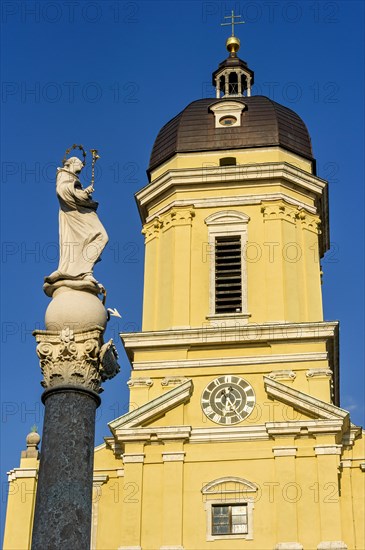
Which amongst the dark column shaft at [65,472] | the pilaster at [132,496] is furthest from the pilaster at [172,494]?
the dark column shaft at [65,472]

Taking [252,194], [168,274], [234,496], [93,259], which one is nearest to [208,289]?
[168,274]

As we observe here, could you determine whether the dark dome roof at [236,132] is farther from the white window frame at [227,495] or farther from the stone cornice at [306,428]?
the white window frame at [227,495]

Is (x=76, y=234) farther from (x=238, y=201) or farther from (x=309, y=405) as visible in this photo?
(x=238, y=201)

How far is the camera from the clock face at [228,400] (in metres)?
27.3

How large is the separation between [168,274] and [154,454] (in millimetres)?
5312

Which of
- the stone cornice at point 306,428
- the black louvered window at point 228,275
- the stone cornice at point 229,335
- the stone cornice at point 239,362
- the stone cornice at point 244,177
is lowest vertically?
the stone cornice at point 306,428

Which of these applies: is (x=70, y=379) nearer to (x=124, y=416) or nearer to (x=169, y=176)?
(x=124, y=416)

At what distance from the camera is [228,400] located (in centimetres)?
2769

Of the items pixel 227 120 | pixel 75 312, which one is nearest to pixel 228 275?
pixel 227 120

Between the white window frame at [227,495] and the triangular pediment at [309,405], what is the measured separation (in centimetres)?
227

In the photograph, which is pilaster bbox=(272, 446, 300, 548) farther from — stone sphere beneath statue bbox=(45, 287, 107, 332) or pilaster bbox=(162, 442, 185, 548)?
stone sphere beneath statue bbox=(45, 287, 107, 332)

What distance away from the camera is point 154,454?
2688 cm

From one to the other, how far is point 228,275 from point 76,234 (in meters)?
18.0

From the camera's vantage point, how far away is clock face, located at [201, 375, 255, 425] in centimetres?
2733
